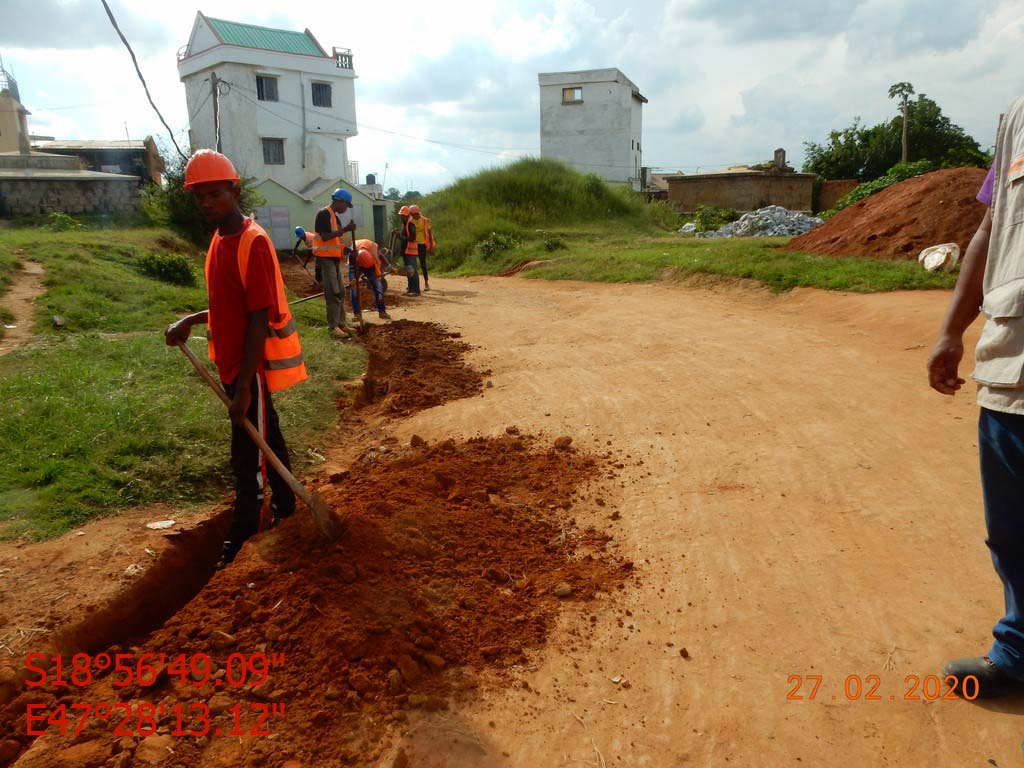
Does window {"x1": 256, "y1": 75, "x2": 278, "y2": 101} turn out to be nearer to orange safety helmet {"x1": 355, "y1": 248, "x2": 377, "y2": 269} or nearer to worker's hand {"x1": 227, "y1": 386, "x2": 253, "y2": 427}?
orange safety helmet {"x1": 355, "y1": 248, "x2": 377, "y2": 269}

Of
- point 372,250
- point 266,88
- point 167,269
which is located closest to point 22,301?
point 167,269

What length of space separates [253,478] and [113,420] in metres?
1.75

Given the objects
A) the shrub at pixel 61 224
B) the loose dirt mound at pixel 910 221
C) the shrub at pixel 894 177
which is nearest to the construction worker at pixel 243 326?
the loose dirt mound at pixel 910 221

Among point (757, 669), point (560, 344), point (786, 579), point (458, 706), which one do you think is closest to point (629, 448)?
point (786, 579)

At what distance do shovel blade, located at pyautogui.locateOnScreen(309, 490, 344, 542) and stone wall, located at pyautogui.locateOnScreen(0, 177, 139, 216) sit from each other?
851 inches

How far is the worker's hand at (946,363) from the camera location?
238 centimetres

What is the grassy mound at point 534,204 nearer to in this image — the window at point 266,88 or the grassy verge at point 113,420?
the window at point 266,88

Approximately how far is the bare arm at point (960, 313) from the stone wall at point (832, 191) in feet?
92.5

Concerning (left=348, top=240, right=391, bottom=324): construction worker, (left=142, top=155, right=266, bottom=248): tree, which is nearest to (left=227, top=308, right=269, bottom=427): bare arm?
(left=348, top=240, right=391, bottom=324): construction worker

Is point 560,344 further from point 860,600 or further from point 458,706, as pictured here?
point 458,706

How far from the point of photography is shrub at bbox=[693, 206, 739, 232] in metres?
24.3

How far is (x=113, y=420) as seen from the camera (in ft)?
15.6

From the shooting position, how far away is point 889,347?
6.93 meters

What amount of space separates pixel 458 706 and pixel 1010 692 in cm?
183
